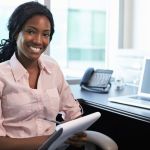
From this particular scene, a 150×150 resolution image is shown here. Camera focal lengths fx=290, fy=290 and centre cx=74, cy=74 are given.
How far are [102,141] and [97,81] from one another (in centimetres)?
84

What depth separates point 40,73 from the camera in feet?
4.90

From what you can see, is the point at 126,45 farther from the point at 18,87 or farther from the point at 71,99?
the point at 18,87

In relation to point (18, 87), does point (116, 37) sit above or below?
above

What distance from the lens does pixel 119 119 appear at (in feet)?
6.02

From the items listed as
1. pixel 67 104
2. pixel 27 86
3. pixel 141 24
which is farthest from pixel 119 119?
pixel 141 24

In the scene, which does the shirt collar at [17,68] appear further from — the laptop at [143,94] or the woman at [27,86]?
the laptop at [143,94]

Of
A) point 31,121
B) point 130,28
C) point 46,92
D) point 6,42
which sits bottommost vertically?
point 31,121

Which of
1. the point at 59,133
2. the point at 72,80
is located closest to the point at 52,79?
the point at 59,133

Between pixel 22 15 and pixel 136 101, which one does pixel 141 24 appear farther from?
pixel 22 15

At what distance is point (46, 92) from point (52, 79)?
0.10 metres

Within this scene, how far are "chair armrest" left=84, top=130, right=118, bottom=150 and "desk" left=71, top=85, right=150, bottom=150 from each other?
202 millimetres

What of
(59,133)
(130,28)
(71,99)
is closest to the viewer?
(59,133)

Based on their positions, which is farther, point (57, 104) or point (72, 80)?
point (72, 80)

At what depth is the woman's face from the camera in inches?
53.6
